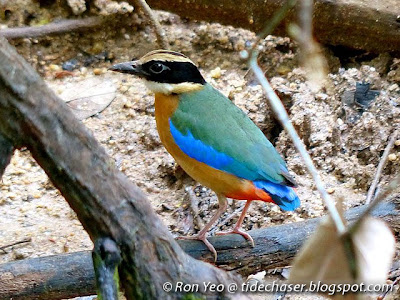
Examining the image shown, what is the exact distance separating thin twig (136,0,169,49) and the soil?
0.24m

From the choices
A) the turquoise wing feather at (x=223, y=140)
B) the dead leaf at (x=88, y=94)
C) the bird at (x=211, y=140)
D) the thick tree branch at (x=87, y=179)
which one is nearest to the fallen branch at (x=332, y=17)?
the dead leaf at (x=88, y=94)

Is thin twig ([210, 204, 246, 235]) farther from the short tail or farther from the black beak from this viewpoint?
the black beak

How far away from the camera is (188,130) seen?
3.93 metres

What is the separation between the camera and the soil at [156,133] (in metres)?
4.73

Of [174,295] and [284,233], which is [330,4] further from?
[174,295]

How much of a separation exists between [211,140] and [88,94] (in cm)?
227

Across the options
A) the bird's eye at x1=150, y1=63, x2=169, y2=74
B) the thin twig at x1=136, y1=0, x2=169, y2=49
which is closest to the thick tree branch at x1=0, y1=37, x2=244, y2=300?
the bird's eye at x1=150, y1=63, x2=169, y2=74

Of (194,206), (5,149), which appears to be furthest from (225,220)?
(5,149)

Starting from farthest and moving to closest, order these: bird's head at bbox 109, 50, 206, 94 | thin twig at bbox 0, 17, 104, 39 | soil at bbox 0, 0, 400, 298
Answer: thin twig at bbox 0, 17, 104, 39 → soil at bbox 0, 0, 400, 298 → bird's head at bbox 109, 50, 206, 94

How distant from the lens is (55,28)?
613 cm

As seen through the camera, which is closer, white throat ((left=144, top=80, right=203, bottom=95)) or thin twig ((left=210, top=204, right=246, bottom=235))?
white throat ((left=144, top=80, right=203, bottom=95))

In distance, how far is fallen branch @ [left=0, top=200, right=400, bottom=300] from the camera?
11.3ft

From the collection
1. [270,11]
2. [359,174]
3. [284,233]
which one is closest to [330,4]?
[270,11]

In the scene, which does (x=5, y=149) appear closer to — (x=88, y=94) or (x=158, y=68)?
(x=158, y=68)
